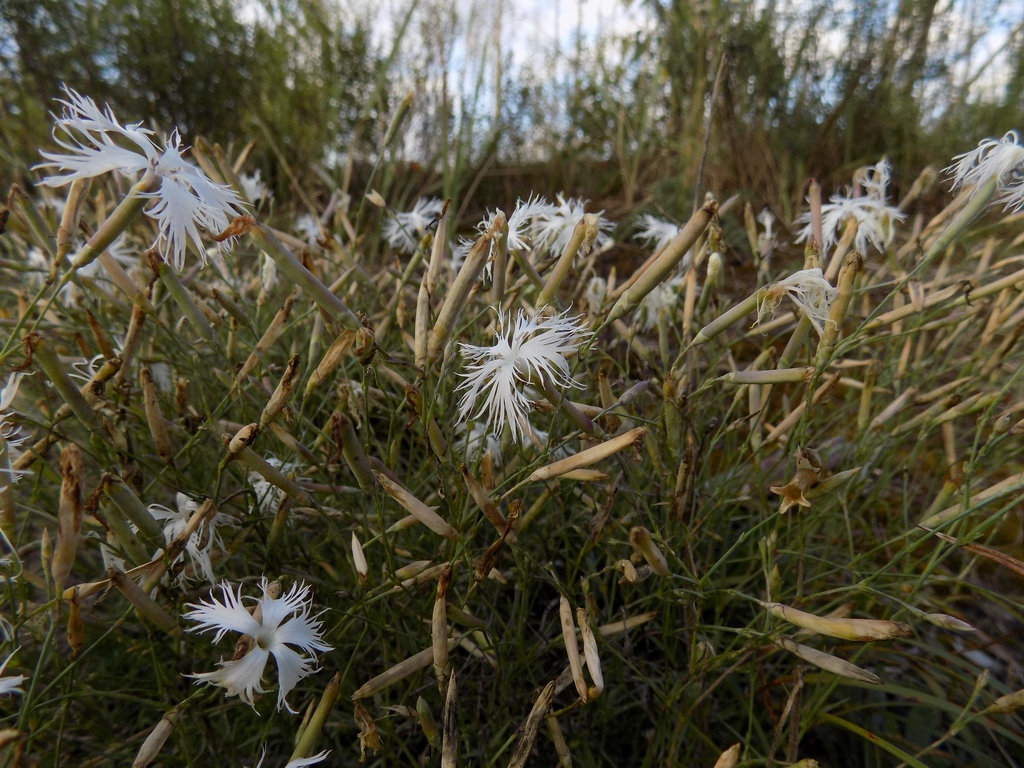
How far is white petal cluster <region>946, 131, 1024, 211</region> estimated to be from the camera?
616 millimetres

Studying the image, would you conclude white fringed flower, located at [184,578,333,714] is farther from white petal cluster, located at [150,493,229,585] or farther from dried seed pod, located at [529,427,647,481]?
dried seed pod, located at [529,427,647,481]

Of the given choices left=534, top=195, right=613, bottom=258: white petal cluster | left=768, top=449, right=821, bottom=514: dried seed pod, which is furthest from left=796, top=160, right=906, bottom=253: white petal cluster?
left=768, top=449, right=821, bottom=514: dried seed pod

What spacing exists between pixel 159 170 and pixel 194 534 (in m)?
0.32

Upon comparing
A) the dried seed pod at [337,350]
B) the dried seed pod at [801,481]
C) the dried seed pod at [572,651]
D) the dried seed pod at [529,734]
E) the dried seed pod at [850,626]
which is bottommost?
the dried seed pod at [529,734]

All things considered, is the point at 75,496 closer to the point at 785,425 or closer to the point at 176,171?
the point at 176,171

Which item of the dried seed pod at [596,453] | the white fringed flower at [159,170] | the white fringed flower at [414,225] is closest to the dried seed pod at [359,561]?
the dried seed pod at [596,453]

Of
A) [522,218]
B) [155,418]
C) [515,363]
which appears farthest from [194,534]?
[522,218]

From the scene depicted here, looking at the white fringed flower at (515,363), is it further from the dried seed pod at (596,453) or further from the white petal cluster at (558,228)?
the white petal cluster at (558,228)

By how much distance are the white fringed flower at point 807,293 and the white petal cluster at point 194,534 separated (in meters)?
0.51

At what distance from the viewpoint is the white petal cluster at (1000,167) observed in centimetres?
62

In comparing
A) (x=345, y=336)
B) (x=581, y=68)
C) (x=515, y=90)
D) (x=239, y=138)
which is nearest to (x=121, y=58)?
(x=239, y=138)

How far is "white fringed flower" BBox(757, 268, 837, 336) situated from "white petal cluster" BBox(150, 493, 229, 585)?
0.51m

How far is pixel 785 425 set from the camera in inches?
25.6

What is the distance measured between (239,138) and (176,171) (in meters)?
2.48
